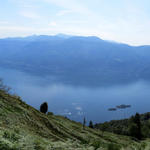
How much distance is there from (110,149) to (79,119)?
165 m

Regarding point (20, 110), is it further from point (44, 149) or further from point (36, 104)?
point (36, 104)

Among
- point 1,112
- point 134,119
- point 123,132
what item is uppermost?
point 1,112

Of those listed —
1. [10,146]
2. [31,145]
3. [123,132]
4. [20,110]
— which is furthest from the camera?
[123,132]

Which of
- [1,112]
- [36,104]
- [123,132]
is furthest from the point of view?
[36,104]

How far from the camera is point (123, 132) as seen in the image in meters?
97.5

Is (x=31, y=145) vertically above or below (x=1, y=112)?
below

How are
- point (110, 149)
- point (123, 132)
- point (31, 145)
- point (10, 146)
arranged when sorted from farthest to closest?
point (123, 132), point (110, 149), point (31, 145), point (10, 146)

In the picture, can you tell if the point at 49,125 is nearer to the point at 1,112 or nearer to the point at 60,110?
the point at 1,112

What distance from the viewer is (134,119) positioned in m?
87.4

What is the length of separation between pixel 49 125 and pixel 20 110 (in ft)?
20.3

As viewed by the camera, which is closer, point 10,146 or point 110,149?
point 10,146

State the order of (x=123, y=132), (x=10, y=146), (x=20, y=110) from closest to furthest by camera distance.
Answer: (x=10, y=146) < (x=20, y=110) < (x=123, y=132)

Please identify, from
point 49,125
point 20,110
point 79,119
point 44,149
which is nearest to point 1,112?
point 20,110

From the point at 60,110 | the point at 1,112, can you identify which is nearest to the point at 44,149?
the point at 1,112
